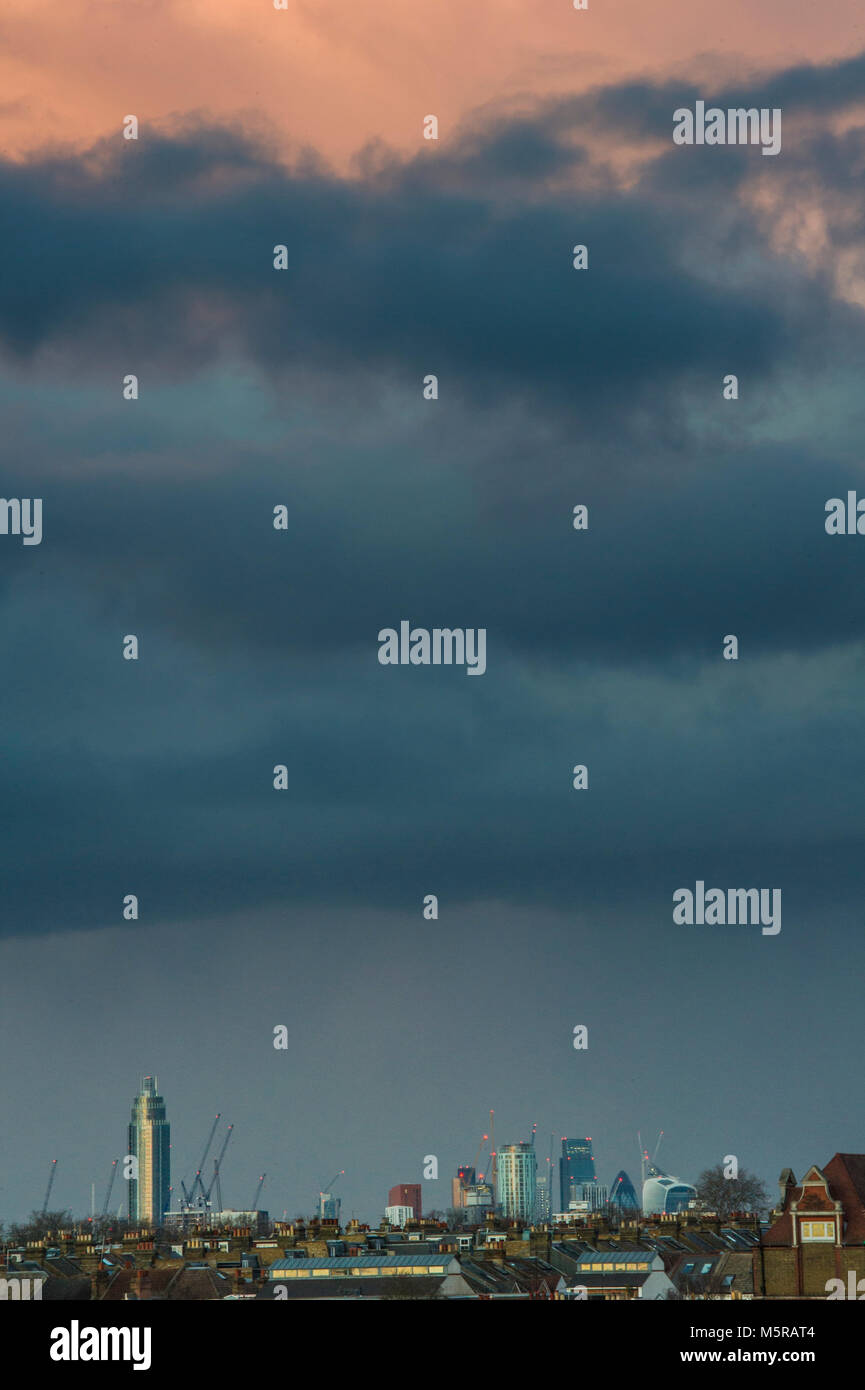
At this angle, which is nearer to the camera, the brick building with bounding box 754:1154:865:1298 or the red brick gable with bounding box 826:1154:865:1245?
the brick building with bounding box 754:1154:865:1298

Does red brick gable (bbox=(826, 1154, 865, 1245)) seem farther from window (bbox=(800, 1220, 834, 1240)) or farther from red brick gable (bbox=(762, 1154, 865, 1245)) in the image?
window (bbox=(800, 1220, 834, 1240))

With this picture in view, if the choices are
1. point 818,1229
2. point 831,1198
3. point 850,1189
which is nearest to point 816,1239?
point 818,1229

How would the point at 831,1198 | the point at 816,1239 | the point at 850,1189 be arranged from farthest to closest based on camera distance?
the point at 850,1189
the point at 831,1198
the point at 816,1239

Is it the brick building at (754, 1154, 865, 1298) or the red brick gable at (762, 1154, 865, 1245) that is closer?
the brick building at (754, 1154, 865, 1298)

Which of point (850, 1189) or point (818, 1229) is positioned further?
point (850, 1189)

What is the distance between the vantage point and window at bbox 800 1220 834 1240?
6786 inches

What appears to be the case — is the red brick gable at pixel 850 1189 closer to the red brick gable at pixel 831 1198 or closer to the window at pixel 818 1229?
the red brick gable at pixel 831 1198

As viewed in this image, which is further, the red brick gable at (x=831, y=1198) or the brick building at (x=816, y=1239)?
the red brick gable at (x=831, y=1198)

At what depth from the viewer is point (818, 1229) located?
566 feet

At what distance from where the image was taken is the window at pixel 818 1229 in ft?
566

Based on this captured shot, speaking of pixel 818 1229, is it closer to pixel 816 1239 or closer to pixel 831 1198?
pixel 816 1239

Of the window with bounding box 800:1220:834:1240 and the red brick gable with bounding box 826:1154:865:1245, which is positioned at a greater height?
the red brick gable with bounding box 826:1154:865:1245
